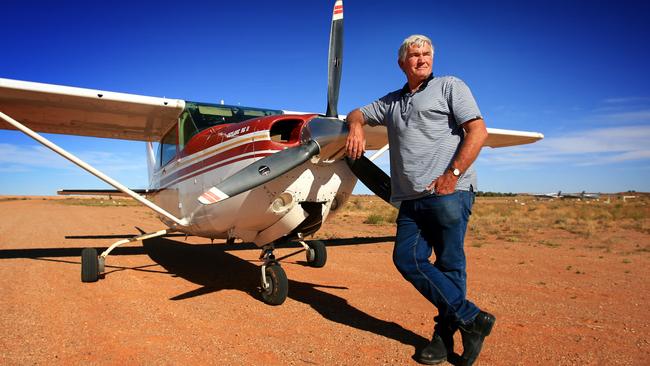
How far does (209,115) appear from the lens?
19.9ft

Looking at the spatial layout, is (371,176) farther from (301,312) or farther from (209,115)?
(209,115)

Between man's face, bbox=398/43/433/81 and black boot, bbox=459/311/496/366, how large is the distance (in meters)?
1.72

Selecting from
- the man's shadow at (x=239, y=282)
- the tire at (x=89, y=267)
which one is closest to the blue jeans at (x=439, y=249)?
the man's shadow at (x=239, y=282)

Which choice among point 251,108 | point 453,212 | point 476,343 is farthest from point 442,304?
point 251,108

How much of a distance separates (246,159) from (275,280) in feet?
Answer: 4.75

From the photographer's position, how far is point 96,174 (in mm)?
5762

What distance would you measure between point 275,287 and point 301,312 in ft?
1.62

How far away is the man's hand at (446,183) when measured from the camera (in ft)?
9.12

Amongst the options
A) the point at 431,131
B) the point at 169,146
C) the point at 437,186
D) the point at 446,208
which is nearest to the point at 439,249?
the point at 446,208

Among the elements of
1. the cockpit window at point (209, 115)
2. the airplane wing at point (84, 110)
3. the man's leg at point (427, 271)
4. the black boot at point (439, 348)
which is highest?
the airplane wing at point (84, 110)

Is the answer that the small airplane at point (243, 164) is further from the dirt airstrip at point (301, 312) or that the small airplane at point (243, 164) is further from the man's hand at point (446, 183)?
the man's hand at point (446, 183)

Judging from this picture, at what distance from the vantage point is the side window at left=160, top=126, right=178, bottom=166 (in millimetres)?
6754

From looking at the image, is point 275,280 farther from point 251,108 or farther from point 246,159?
point 251,108

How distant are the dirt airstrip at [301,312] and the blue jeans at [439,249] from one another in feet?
1.74
